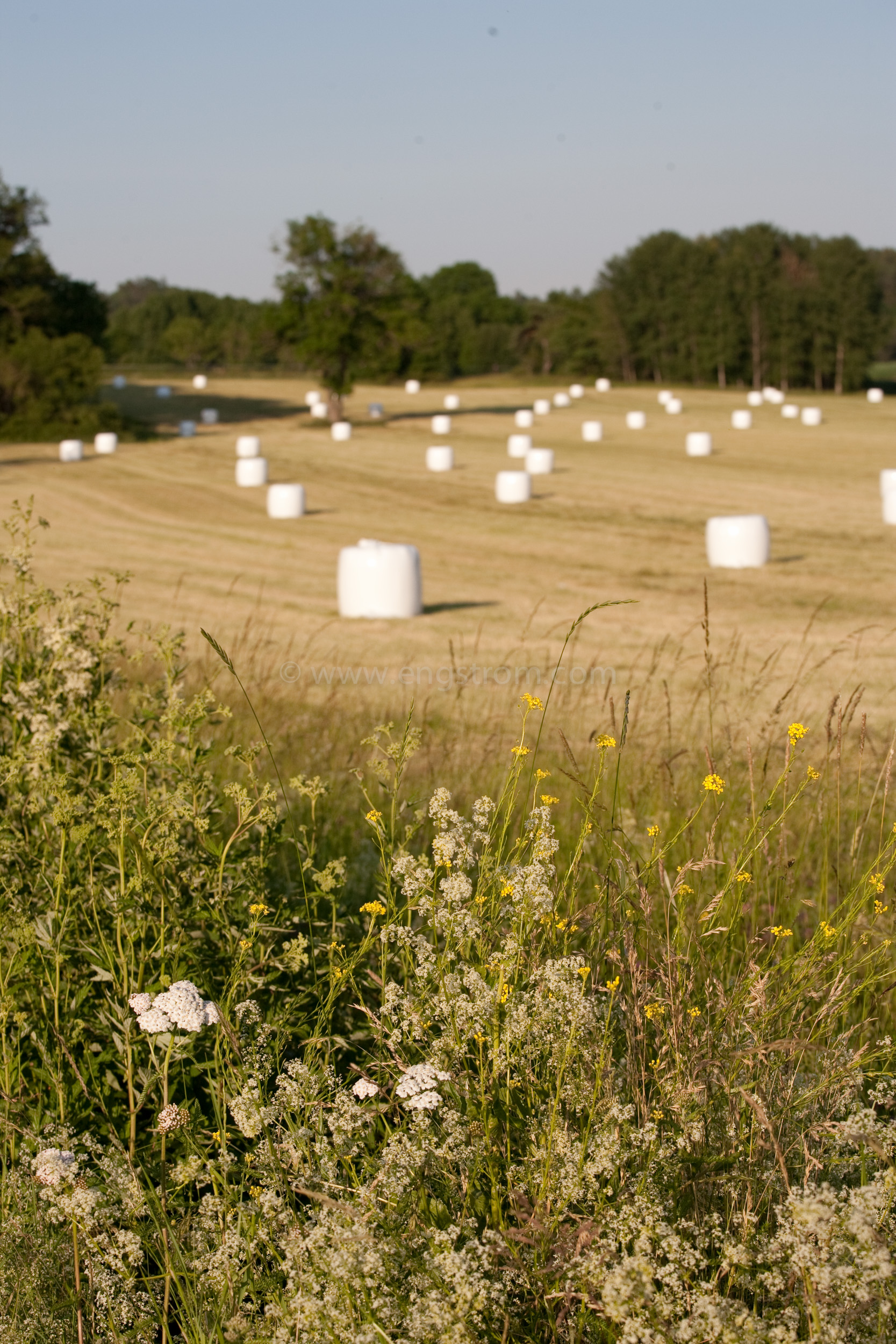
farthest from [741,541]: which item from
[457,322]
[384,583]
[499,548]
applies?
[457,322]

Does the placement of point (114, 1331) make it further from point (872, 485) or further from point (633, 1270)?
point (872, 485)

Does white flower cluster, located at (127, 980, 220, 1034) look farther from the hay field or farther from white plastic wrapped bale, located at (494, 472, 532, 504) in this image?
white plastic wrapped bale, located at (494, 472, 532, 504)

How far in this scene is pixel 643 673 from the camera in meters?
11.0

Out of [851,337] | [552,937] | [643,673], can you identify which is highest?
[851,337]

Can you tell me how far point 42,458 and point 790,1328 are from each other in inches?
1475

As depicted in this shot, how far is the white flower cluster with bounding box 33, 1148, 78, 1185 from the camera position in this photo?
2.35m

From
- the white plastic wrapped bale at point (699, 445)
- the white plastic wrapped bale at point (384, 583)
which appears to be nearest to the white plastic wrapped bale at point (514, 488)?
the white plastic wrapped bale at point (699, 445)

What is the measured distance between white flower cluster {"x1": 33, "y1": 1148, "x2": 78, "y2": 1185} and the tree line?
39.2 meters

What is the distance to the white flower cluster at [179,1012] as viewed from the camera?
2.57m

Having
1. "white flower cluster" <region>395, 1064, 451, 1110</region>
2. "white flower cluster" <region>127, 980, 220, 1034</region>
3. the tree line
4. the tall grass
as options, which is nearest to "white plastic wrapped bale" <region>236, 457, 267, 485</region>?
the tree line

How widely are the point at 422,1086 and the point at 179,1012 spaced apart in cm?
55

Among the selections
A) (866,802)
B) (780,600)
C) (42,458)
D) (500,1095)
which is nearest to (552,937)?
(500,1095)

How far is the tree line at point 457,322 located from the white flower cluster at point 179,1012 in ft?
128

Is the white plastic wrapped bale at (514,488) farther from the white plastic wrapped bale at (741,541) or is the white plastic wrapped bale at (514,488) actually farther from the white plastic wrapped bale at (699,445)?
the white plastic wrapped bale at (699,445)
